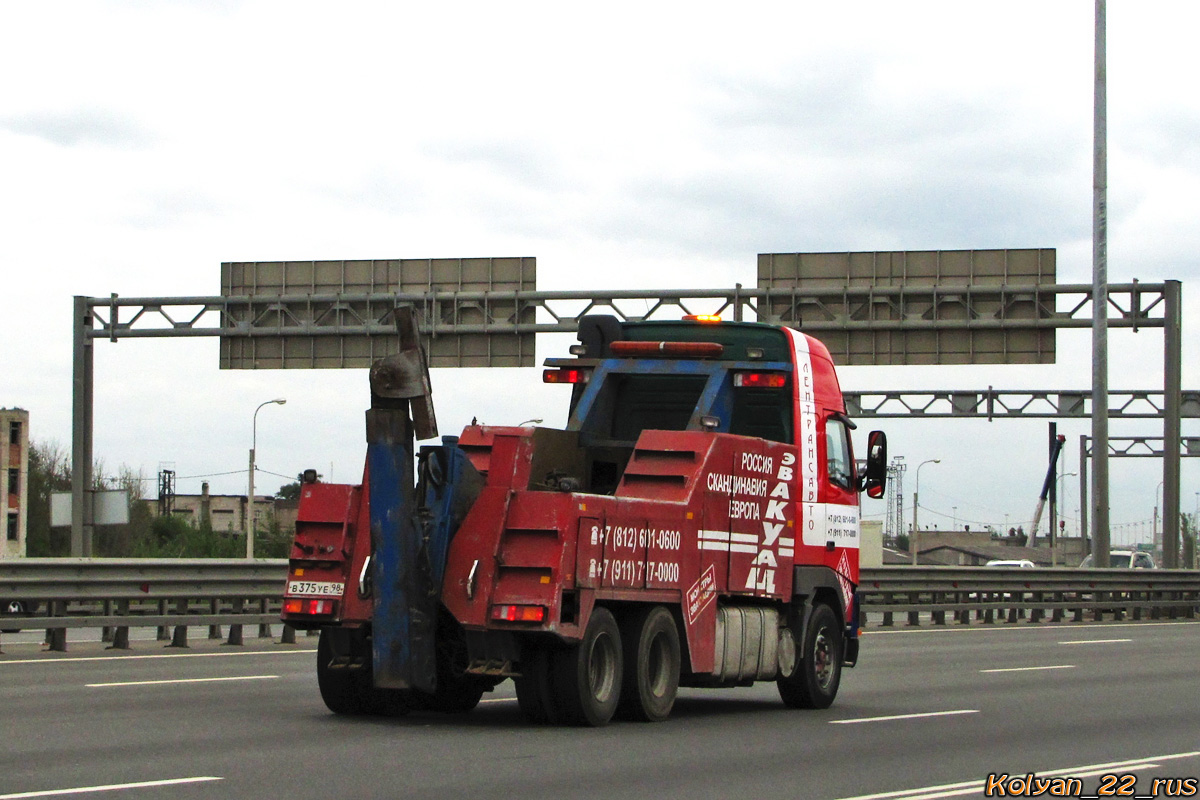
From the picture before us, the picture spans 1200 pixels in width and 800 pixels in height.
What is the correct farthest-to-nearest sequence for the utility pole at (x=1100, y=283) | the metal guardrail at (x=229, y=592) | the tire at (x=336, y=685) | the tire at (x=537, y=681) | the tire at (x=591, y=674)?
1. the utility pole at (x=1100, y=283)
2. the metal guardrail at (x=229, y=592)
3. the tire at (x=336, y=685)
4. the tire at (x=537, y=681)
5. the tire at (x=591, y=674)

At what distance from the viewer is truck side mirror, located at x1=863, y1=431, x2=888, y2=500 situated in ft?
51.8

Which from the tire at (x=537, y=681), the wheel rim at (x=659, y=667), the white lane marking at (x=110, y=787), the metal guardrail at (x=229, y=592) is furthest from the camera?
the metal guardrail at (x=229, y=592)

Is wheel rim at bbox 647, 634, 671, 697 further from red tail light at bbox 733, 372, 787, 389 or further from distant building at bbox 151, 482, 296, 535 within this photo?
distant building at bbox 151, 482, 296, 535

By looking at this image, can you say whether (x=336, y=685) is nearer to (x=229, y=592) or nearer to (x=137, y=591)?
(x=137, y=591)

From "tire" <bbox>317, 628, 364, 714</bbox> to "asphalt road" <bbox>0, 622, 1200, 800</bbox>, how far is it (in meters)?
0.22

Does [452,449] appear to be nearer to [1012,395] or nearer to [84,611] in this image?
[84,611]

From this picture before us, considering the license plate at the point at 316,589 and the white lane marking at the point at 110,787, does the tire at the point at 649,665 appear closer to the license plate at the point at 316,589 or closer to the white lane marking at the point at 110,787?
the license plate at the point at 316,589

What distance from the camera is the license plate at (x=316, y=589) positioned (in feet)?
39.9

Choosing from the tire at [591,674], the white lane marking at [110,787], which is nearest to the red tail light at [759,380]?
the tire at [591,674]

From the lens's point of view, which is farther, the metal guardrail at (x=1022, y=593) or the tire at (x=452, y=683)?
the metal guardrail at (x=1022, y=593)

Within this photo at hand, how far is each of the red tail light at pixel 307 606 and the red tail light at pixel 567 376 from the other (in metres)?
3.77

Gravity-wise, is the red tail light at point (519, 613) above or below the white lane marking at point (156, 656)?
above

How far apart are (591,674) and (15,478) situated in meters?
86.9

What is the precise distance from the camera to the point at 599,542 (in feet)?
39.5
